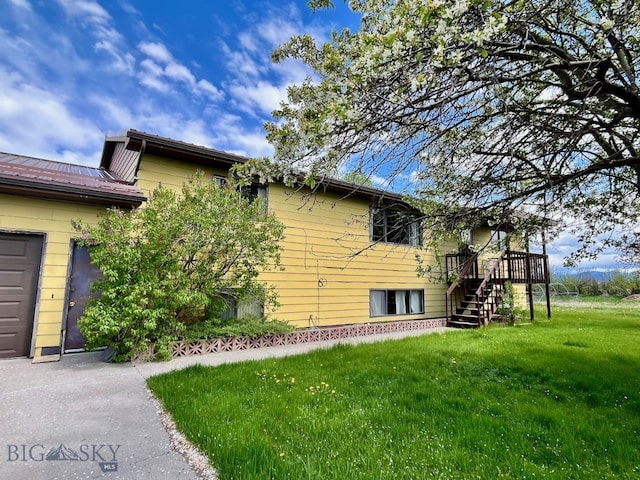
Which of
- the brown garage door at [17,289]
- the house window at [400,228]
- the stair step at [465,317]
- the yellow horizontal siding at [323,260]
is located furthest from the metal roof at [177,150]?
the stair step at [465,317]

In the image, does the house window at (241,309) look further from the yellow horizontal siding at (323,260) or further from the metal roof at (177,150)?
the metal roof at (177,150)

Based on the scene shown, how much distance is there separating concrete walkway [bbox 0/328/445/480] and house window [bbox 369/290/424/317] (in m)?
6.72

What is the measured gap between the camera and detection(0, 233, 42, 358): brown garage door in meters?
5.52

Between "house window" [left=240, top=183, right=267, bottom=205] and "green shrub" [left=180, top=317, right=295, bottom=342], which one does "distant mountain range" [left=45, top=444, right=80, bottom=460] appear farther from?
"house window" [left=240, top=183, right=267, bottom=205]

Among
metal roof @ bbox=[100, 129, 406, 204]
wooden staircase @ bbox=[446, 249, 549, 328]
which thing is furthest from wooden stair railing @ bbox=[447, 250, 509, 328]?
metal roof @ bbox=[100, 129, 406, 204]

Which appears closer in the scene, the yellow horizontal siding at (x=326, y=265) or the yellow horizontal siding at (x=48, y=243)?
the yellow horizontal siding at (x=48, y=243)

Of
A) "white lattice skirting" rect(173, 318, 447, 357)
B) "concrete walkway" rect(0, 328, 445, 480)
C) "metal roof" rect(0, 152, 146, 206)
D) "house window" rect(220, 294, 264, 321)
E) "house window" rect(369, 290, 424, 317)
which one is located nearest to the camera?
"concrete walkway" rect(0, 328, 445, 480)

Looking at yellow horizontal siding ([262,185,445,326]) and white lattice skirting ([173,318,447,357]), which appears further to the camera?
yellow horizontal siding ([262,185,445,326])

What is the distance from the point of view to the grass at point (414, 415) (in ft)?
8.29

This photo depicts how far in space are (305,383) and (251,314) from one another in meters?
3.80

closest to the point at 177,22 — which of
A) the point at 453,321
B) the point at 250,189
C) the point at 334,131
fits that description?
the point at 250,189

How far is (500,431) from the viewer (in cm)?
314

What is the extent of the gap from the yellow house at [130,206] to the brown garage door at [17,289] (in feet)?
0.04

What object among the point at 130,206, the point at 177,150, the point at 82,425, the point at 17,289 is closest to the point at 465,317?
the point at 177,150
